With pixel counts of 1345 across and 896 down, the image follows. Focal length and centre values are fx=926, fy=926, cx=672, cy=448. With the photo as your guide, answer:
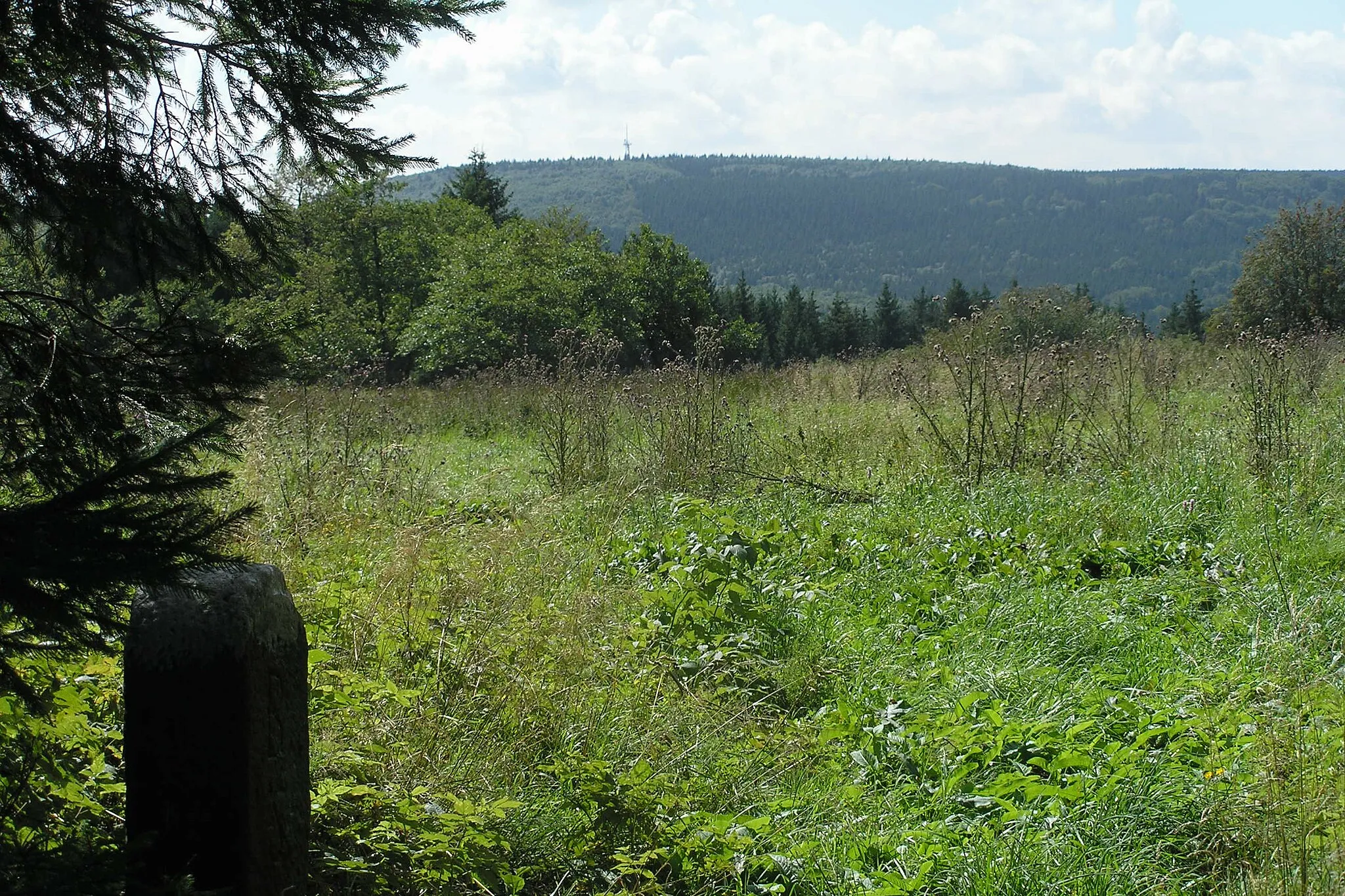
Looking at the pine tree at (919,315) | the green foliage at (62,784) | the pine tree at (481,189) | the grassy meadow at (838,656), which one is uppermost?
the pine tree at (481,189)

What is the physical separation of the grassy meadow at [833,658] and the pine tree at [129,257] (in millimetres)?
311

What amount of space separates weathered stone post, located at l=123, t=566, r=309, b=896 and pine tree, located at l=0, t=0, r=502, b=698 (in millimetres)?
90

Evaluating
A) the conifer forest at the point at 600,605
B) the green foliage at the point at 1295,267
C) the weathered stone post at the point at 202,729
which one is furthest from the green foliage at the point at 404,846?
the green foliage at the point at 1295,267

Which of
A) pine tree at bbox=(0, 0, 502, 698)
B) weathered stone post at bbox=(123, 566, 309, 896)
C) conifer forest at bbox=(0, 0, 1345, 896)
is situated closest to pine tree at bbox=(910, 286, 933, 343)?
conifer forest at bbox=(0, 0, 1345, 896)

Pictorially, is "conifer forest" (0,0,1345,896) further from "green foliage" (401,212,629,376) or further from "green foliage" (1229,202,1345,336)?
"green foliage" (1229,202,1345,336)

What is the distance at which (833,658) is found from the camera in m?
4.09

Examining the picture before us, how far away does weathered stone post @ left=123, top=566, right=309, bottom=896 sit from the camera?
69.9 inches

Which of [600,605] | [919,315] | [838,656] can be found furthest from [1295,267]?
[919,315]

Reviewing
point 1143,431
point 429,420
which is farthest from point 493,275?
point 1143,431

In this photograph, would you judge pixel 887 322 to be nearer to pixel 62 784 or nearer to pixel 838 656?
pixel 838 656

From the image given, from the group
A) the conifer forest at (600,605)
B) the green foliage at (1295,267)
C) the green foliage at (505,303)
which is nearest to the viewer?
the conifer forest at (600,605)

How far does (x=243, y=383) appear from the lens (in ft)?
7.53

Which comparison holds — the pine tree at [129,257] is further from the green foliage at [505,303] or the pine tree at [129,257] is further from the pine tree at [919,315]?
the pine tree at [919,315]

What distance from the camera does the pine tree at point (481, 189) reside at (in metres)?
49.9
